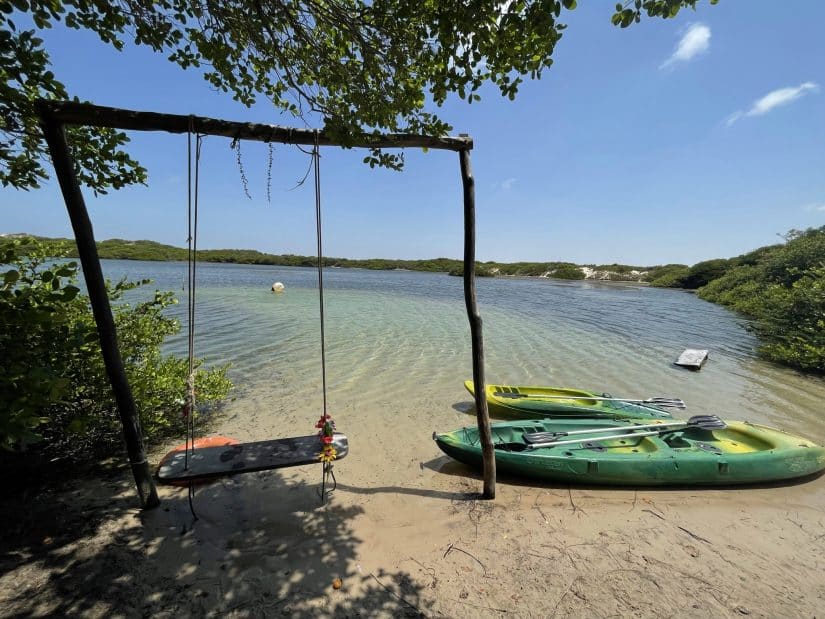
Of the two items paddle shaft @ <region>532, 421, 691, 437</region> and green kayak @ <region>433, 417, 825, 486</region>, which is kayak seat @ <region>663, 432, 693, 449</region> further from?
paddle shaft @ <region>532, 421, 691, 437</region>

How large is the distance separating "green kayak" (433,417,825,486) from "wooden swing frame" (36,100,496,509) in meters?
0.90

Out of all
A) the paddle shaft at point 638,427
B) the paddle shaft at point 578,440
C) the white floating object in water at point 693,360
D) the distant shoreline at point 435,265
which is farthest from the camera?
the distant shoreline at point 435,265

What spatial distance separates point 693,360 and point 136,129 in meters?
14.9

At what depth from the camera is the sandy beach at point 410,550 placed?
2980 mm

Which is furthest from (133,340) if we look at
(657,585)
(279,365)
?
(657,585)

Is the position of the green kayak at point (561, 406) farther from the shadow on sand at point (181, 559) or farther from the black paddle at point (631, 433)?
the shadow on sand at point (181, 559)

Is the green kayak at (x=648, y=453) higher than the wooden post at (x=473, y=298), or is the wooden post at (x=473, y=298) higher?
the wooden post at (x=473, y=298)

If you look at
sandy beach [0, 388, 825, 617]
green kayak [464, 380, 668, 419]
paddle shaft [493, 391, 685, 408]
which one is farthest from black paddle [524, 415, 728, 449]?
paddle shaft [493, 391, 685, 408]

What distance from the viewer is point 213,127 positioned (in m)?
3.47

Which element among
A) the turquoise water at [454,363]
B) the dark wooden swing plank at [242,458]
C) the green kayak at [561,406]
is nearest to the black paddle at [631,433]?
the green kayak at [561,406]

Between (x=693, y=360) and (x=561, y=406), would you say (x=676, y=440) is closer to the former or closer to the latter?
(x=561, y=406)

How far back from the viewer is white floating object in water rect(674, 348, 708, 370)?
1141cm

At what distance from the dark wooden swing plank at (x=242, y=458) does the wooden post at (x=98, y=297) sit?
0.37m

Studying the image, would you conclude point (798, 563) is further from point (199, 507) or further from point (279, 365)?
point (279, 365)
